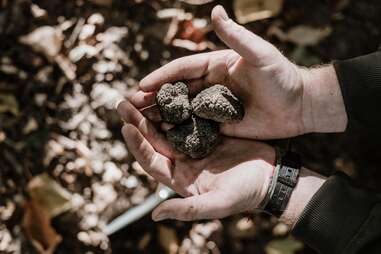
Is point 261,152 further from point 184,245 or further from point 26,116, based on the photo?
point 26,116

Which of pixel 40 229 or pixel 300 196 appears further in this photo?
pixel 40 229

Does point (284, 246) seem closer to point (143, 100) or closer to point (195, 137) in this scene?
point (195, 137)

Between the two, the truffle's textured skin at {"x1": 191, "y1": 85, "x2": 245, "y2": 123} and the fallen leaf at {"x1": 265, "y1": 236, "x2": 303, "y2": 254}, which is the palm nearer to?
the truffle's textured skin at {"x1": 191, "y1": 85, "x2": 245, "y2": 123}

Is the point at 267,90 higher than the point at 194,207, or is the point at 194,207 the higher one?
the point at 267,90

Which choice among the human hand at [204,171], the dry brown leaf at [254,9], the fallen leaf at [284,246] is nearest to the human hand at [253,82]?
the human hand at [204,171]

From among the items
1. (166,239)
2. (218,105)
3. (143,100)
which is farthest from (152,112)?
(166,239)

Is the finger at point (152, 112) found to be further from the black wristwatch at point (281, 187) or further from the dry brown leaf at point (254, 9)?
the dry brown leaf at point (254, 9)
